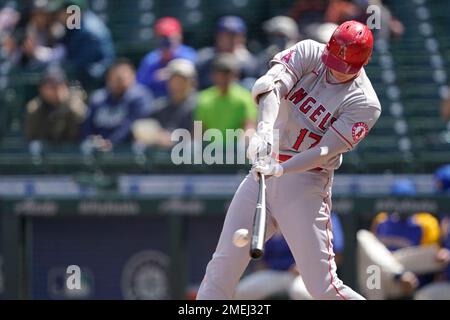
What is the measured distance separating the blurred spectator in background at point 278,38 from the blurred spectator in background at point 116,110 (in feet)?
3.29

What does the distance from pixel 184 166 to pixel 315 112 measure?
3.32m

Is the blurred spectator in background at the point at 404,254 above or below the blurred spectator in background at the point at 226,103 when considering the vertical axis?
below

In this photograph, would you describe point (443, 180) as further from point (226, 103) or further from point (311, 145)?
point (311, 145)

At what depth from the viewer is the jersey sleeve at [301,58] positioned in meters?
5.51

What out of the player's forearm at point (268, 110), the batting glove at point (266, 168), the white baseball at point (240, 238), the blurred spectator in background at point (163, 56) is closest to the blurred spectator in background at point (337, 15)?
the blurred spectator in background at point (163, 56)

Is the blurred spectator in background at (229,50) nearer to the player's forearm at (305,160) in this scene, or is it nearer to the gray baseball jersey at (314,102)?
the gray baseball jersey at (314,102)

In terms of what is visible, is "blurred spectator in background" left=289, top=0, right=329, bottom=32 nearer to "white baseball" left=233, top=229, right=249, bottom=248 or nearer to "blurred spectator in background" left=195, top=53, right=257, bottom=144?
"blurred spectator in background" left=195, top=53, right=257, bottom=144

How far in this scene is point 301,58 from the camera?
5.55 meters

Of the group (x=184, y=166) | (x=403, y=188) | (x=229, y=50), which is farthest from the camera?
(x=229, y=50)

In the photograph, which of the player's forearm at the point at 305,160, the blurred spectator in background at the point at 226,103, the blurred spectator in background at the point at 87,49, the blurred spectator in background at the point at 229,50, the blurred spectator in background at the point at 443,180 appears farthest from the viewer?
the blurred spectator in background at the point at 87,49

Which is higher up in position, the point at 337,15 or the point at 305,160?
the point at 337,15

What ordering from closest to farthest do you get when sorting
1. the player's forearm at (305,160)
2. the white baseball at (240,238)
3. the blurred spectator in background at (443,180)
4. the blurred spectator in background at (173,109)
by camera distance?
1. the white baseball at (240,238)
2. the player's forearm at (305,160)
3. the blurred spectator in background at (443,180)
4. the blurred spectator in background at (173,109)

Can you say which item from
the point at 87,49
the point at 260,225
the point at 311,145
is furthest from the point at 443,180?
the point at 87,49

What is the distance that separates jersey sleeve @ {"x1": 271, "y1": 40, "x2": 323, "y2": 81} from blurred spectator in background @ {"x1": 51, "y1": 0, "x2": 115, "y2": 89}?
4.42 metres
